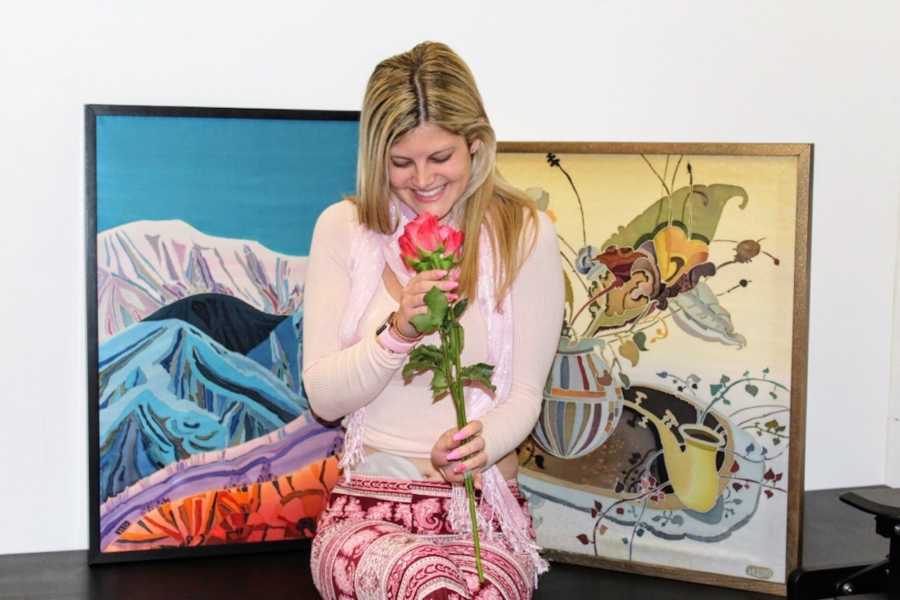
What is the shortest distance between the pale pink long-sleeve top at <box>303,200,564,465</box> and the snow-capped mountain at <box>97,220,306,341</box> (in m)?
0.50

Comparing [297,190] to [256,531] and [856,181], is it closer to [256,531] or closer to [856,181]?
[256,531]

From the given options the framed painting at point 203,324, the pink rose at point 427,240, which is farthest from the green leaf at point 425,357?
the framed painting at point 203,324

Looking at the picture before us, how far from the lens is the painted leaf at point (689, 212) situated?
7.96ft

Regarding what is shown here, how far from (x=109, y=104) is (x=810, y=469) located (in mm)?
1969

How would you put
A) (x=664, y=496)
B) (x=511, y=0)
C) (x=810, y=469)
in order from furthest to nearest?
(x=810, y=469), (x=511, y=0), (x=664, y=496)

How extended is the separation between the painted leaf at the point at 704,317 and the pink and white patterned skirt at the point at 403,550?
0.59 m

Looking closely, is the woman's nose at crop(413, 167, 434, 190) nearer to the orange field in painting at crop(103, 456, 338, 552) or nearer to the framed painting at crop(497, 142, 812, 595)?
the framed painting at crop(497, 142, 812, 595)

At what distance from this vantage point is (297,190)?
2.57 meters

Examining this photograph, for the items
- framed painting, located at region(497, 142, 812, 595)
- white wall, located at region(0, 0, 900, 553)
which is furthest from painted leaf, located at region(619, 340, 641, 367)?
white wall, located at region(0, 0, 900, 553)

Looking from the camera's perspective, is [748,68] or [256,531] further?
[748,68]

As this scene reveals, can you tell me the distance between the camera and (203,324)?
8.30 feet

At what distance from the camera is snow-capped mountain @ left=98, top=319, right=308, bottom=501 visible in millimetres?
2492

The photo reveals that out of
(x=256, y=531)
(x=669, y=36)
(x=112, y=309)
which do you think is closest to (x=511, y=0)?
(x=669, y=36)

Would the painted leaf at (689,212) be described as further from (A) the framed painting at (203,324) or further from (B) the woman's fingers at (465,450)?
(B) the woman's fingers at (465,450)
